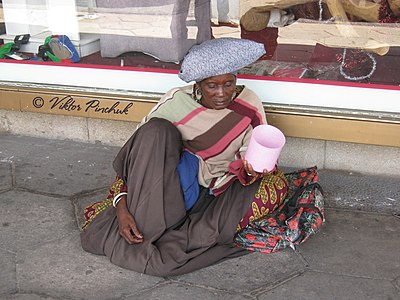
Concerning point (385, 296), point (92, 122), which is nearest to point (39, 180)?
point (92, 122)

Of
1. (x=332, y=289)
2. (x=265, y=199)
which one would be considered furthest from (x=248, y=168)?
(x=332, y=289)

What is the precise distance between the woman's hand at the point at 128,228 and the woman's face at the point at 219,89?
2.08 feet

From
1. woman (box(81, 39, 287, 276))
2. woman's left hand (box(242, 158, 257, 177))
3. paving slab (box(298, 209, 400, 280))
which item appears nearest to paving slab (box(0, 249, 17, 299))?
woman (box(81, 39, 287, 276))

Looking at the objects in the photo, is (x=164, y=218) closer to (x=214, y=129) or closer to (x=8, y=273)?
(x=214, y=129)

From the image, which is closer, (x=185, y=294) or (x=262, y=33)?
(x=185, y=294)

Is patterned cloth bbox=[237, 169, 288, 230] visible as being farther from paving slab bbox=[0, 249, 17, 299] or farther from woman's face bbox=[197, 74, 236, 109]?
paving slab bbox=[0, 249, 17, 299]

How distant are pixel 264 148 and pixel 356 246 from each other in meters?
0.75

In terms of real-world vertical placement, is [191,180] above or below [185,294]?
above

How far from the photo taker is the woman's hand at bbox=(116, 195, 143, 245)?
2.88 m

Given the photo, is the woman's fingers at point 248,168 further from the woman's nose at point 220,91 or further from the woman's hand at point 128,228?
the woman's hand at point 128,228

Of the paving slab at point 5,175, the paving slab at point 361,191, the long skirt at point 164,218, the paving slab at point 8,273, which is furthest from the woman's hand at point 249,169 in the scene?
the paving slab at point 5,175

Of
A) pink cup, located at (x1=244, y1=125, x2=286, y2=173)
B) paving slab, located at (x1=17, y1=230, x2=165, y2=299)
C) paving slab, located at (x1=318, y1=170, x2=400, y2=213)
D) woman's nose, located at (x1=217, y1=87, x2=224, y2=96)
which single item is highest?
woman's nose, located at (x1=217, y1=87, x2=224, y2=96)

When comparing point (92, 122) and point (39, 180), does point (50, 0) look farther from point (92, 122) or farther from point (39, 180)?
point (39, 180)

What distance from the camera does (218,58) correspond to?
2.87 metres
